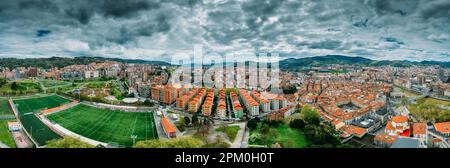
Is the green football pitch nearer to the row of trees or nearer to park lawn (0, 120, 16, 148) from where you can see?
park lawn (0, 120, 16, 148)

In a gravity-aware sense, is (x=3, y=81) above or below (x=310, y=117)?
above

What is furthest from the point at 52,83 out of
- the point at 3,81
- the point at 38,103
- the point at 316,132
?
the point at 316,132

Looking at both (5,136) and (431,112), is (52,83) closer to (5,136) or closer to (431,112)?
(5,136)

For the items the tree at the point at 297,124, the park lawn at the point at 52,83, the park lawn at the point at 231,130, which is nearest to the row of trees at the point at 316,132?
the tree at the point at 297,124

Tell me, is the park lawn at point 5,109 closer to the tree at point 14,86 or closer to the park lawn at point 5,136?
the park lawn at point 5,136

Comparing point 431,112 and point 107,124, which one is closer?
point 107,124

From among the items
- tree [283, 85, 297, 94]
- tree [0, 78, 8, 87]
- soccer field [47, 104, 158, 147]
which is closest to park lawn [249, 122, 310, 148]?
soccer field [47, 104, 158, 147]
